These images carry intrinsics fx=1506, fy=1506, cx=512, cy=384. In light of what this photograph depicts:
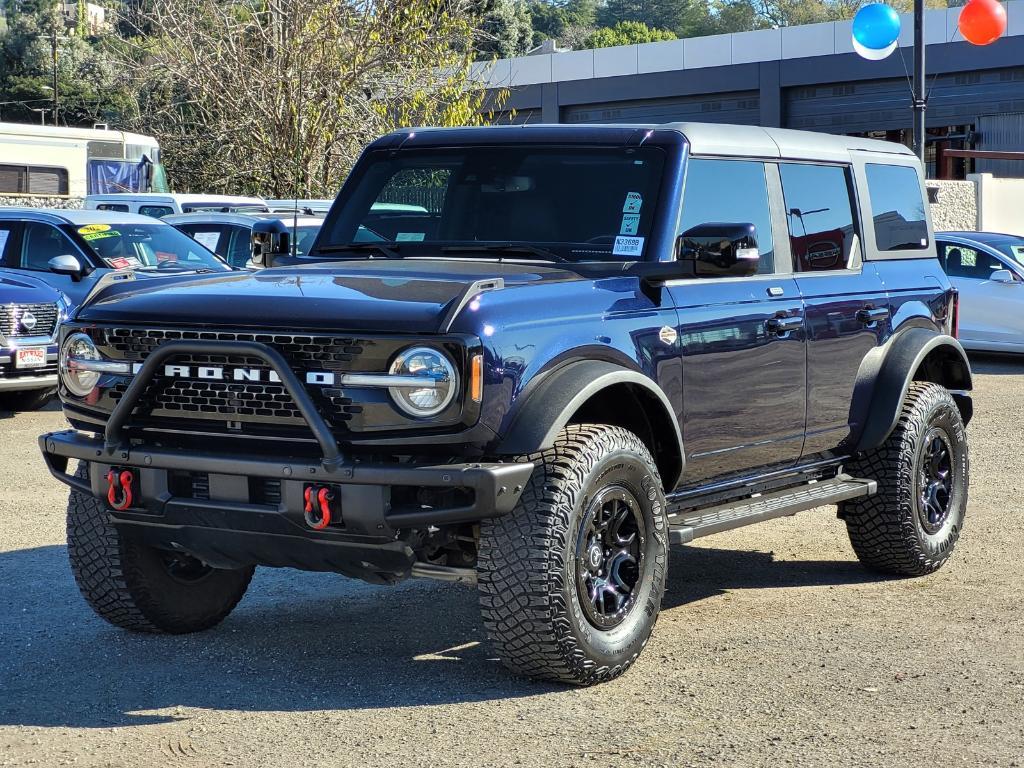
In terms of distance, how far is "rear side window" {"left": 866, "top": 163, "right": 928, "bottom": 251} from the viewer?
7.37m

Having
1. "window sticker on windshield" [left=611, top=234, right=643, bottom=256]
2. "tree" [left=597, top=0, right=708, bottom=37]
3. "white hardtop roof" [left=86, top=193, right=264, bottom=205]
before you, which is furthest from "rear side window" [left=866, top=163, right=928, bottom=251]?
"tree" [left=597, top=0, right=708, bottom=37]

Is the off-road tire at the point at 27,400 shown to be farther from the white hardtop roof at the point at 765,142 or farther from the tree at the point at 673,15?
the tree at the point at 673,15

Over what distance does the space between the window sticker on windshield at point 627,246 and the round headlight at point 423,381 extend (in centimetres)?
136

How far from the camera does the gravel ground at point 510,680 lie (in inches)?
181

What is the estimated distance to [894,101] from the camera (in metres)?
41.4

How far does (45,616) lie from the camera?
6297mm

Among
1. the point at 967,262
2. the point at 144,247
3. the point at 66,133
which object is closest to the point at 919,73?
the point at 967,262

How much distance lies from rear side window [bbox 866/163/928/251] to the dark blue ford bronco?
0.20ft

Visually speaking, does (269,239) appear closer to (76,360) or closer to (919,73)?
(76,360)

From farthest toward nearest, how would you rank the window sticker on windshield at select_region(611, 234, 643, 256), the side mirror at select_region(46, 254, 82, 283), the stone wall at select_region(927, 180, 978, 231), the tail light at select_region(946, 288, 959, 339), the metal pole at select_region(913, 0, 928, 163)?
1. the stone wall at select_region(927, 180, 978, 231)
2. the metal pole at select_region(913, 0, 928, 163)
3. the side mirror at select_region(46, 254, 82, 283)
4. the tail light at select_region(946, 288, 959, 339)
5. the window sticker on windshield at select_region(611, 234, 643, 256)

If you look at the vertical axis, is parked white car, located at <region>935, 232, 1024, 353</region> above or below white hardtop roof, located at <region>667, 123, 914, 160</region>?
below

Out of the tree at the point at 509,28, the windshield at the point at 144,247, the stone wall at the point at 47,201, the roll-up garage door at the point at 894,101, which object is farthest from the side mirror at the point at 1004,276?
the tree at the point at 509,28

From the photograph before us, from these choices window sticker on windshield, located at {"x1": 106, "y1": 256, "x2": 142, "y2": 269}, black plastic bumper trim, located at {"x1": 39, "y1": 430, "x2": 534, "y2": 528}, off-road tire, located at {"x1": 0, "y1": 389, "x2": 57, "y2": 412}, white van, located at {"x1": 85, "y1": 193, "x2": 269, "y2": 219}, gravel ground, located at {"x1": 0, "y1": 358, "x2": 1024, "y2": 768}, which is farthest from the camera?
white van, located at {"x1": 85, "y1": 193, "x2": 269, "y2": 219}

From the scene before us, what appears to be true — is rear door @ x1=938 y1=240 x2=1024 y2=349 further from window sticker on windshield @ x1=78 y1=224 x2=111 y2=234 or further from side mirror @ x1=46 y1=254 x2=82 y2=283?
side mirror @ x1=46 y1=254 x2=82 y2=283
